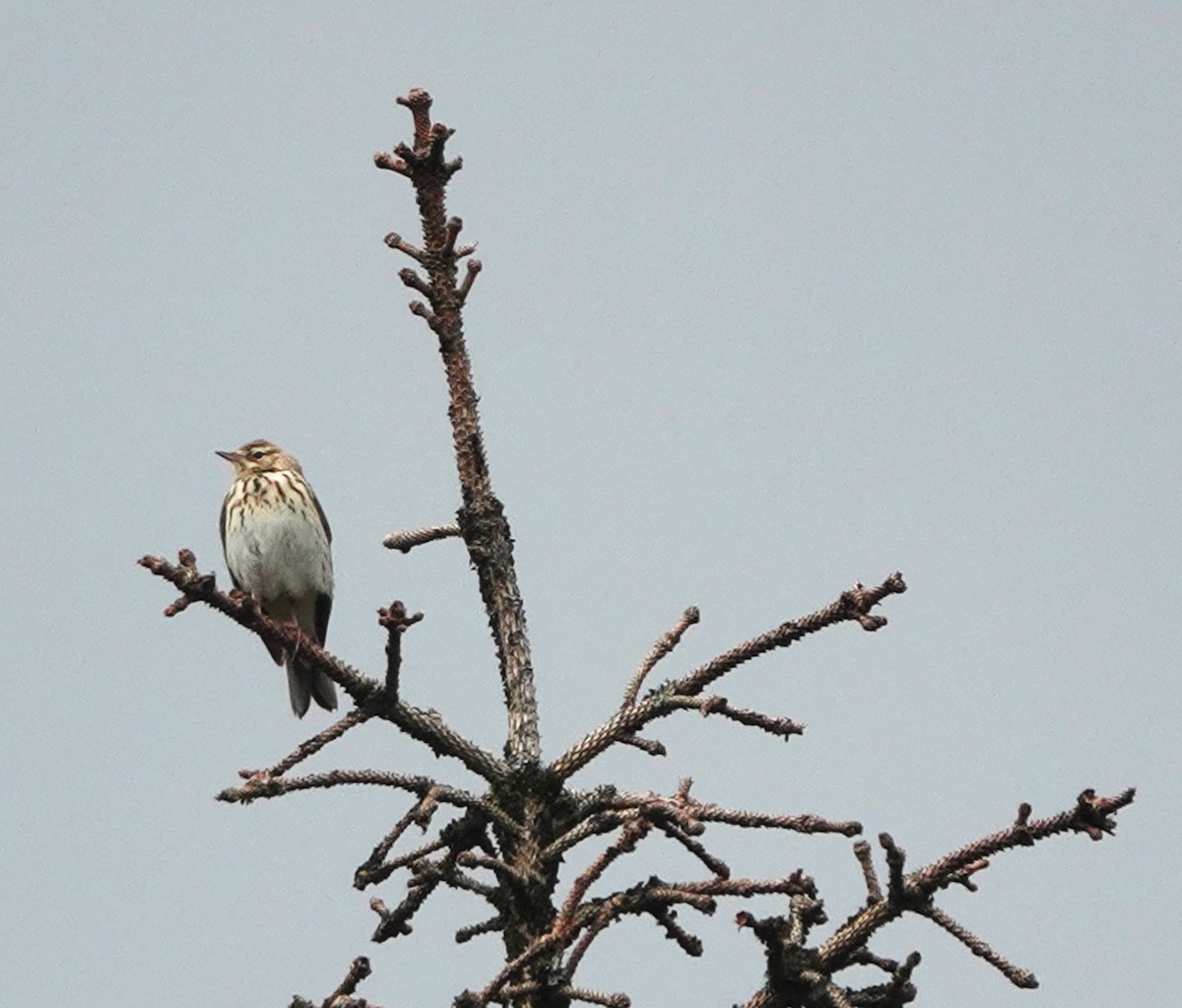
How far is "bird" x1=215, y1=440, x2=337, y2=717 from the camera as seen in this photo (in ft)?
30.4

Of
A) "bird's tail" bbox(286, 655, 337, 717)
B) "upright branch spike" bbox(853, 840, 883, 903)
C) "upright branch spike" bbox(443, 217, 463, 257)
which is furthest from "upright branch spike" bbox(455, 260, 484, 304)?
"bird's tail" bbox(286, 655, 337, 717)

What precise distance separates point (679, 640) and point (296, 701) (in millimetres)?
4253

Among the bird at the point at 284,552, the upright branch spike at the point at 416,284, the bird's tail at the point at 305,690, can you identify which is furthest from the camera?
the bird at the point at 284,552

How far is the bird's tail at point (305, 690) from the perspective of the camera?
881 centimetres

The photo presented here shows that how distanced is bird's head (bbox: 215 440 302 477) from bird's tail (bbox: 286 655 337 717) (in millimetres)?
1693

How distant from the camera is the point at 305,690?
889 centimetres

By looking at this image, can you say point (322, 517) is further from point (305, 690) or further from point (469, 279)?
point (469, 279)

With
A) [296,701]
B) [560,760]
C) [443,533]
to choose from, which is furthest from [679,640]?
[296,701]

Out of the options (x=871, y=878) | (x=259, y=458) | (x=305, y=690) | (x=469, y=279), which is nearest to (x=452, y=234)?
(x=469, y=279)

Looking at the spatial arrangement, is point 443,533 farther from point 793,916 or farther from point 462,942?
point 793,916

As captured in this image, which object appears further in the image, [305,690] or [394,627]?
[305,690]

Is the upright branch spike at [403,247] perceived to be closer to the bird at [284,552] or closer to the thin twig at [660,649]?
the thin twig at [660,649]

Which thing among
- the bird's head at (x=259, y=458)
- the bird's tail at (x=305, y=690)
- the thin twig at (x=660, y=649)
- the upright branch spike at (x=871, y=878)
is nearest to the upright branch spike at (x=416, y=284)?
the thin twig at (x=660, y=649)

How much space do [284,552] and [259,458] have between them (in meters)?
1.26
